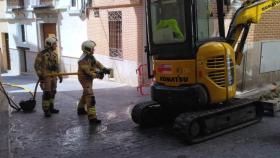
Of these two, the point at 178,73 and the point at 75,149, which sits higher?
the point at 178,73

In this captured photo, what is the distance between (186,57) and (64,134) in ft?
8.25

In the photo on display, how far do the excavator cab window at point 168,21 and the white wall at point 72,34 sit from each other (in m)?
9.27

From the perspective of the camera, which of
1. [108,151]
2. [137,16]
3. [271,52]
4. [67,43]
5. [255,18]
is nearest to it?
Answer: [108,151]

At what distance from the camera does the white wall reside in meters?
16.6

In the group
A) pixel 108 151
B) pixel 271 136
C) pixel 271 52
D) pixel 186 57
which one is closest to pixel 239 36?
pixel 186 57

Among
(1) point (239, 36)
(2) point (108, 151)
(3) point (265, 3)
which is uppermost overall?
(3) point (265, 3)

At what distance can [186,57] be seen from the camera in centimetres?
697

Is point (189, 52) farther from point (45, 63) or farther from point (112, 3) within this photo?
point (112, 3)

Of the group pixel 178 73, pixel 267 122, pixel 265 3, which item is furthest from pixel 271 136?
pixel 265 3

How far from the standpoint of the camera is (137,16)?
508 inches

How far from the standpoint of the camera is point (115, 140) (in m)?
7.16

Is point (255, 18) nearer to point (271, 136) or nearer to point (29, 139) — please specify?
point (271, 136)

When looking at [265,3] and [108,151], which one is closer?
[108,151]

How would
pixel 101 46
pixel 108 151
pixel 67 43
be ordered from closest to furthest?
pixel 108 151, pixel 101 46, pixel 67 43
